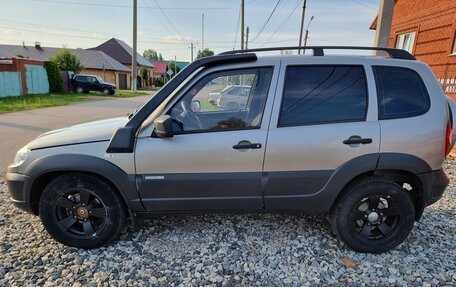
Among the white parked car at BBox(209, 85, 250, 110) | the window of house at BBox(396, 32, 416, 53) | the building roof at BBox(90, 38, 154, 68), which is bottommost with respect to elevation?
the white parked car at BBox(209, 85, 250, 110)

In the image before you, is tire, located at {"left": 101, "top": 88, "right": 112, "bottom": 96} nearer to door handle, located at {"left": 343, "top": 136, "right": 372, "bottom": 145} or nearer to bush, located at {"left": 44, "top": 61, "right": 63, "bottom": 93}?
bush, located at {"left": 44, "top": 61, "right": 63, "bottom": 93}

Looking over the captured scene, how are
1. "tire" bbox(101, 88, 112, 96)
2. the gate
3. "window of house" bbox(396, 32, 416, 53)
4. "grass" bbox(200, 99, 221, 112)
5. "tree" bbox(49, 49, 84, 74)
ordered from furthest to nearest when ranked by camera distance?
1. "tree" bbox(49, 49, 84, 74)
2. "tire" bbox(101, 88, 112, 96)
3. the gate
4. "window of house" bbox(396, 32, 416, 53)
5. "grass" bbox(200, 99, 221, 112)

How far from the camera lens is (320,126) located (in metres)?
2.64

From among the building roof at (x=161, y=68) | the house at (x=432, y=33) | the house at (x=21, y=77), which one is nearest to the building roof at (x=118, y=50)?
the building roof at (x=161, y=68)

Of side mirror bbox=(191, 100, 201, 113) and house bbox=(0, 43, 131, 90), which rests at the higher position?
house bbox=(0, 43, 131, 90)

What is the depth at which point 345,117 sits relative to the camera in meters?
2.67

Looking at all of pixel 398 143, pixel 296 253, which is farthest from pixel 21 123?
pixel 398 143

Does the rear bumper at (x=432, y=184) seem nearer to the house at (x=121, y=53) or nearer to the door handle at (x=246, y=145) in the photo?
the door handle at (x=246, y=145)

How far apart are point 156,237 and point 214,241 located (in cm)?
63

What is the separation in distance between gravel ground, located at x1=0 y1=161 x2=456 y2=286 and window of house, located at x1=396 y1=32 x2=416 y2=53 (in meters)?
12.9

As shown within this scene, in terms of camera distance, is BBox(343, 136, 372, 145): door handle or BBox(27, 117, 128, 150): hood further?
BBox(27, 117, 128, 150): hood

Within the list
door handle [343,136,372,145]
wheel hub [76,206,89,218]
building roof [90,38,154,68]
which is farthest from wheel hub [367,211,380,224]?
building roof [90,38,154,68]

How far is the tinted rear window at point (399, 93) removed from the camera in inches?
106

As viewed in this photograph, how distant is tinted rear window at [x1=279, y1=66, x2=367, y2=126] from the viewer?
2.66 metres
